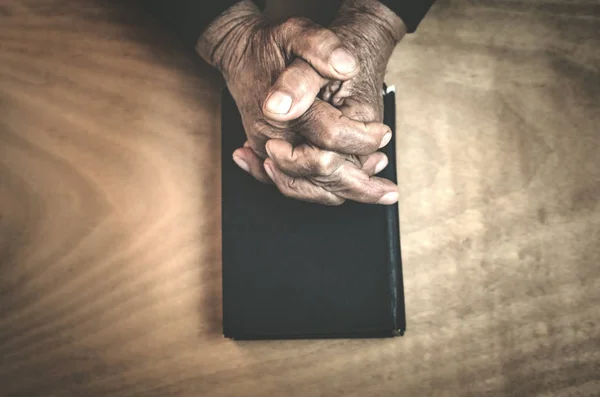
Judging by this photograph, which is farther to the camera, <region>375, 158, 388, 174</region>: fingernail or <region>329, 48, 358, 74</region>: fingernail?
<region>375, 158, 388, 174</region>: fingernail

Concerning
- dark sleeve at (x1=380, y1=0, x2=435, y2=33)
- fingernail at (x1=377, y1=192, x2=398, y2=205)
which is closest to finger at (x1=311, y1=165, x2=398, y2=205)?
fingernail at (x1=377, y1=192, x2=398, y2=205)

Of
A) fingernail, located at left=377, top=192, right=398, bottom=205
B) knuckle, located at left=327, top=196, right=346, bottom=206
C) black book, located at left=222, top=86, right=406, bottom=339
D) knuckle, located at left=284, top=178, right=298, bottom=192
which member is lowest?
black book, located at left=222, top=86, right=406, bottom=339

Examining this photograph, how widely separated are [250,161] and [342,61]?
0.65 feet

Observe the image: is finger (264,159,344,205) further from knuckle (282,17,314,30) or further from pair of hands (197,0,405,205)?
knuckle (282,17,314,30)

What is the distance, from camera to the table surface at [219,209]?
74 cm

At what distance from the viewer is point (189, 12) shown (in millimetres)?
689

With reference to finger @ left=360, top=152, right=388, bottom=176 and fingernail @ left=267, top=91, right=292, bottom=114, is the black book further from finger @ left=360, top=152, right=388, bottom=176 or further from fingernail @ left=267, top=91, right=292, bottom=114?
fingernail @ left=267, top=91, right=292, bottom=114

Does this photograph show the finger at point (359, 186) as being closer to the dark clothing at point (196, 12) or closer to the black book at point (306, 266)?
the black book at point (306, 266)

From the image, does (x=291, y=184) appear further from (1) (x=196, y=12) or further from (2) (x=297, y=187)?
(1) (x=196, y=12)

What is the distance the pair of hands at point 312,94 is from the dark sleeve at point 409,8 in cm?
Answer: 1

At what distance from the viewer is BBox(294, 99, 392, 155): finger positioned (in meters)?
0.61

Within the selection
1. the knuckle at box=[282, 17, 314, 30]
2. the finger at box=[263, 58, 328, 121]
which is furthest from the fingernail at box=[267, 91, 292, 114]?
the knuckle at box=[282, 17, 314, 30]

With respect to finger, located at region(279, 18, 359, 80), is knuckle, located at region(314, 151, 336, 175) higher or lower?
lower

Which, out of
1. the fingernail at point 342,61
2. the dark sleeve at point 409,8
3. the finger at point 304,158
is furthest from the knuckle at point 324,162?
the dark sleeve at point 409,8
